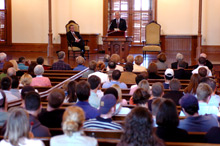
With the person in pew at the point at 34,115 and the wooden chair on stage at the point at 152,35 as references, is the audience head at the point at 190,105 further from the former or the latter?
the wooden chair on stage at the point at 152,35

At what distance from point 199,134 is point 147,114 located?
2.66 ft

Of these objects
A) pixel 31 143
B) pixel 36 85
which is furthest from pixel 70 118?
pixel 36 85

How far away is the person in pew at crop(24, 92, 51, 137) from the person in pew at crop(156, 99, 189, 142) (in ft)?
3.12

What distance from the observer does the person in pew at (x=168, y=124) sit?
9.64ft

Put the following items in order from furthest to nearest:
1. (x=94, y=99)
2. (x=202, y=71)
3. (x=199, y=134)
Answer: (x=202, y=71), (x=94, y=99), (x=199, y=134)

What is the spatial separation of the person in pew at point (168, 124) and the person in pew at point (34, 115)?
0.95 metres

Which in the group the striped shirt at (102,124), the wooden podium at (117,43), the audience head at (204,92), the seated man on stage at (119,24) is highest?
the seated man on stage at (119,24)

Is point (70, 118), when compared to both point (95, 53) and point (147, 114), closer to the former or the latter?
point (147, 114)

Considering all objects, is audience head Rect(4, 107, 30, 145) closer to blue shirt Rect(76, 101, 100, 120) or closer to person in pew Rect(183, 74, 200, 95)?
blue shirt Rect(76, 101, 100, 120)

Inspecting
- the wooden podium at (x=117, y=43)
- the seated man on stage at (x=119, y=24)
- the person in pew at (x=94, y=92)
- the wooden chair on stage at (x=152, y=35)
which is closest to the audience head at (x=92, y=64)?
the person in pew at (x=94, y=92)

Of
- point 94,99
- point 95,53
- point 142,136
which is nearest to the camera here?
point 142,136

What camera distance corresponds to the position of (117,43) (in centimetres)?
1048

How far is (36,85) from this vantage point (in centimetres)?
621

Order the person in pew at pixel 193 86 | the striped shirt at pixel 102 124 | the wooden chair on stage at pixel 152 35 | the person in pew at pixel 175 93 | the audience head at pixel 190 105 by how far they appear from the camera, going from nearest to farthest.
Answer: the striped shirt at pixel 102 124 → the audience head at pixel 190 105 → the person in pew at pixel 175 93 → the person in pew at pixel 193 86 → the wooden chair on stage at pixel 152 35
